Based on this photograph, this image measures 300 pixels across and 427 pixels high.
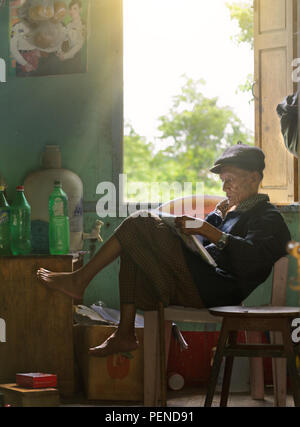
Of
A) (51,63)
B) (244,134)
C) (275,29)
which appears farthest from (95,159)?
(244,134)

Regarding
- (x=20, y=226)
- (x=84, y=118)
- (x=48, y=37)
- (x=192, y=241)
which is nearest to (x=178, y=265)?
(x=192, y=241)

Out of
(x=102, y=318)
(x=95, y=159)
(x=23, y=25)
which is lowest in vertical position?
(x=102, y=318)

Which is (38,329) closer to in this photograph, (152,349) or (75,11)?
(152,349)

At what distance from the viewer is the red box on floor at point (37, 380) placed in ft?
8.67

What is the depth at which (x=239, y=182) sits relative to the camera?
2.78 meters

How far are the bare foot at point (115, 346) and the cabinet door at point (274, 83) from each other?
1.37 meters

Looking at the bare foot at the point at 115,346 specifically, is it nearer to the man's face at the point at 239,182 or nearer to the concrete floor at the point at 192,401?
the concrete floor at the point at 192,401

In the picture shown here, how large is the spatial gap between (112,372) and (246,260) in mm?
844

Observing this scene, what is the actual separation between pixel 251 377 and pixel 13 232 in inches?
53.5

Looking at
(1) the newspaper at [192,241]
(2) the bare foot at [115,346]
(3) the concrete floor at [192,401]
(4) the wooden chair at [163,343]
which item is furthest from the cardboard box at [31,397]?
(1) the newspaper at [192,241]

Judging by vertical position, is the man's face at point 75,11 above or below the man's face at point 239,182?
above

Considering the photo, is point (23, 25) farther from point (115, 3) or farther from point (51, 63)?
point (115, 3)

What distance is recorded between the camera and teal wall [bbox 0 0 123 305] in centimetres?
358

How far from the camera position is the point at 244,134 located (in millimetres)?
→ 13359
